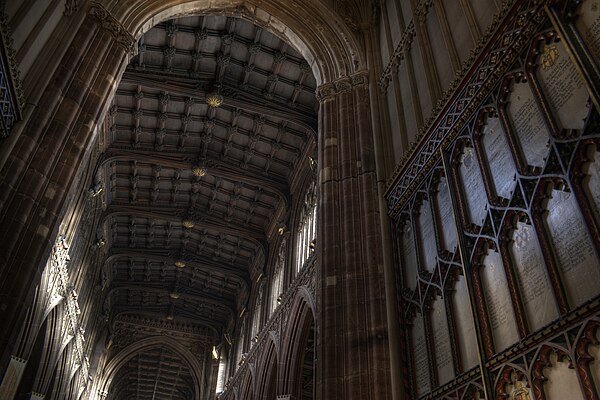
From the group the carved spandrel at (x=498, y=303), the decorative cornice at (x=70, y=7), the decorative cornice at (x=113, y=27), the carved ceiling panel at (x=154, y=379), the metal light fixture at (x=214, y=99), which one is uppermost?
the metal light fixture at (x=214, y=99)

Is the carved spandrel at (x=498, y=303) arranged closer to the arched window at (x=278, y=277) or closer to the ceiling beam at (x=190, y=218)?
the arched window at (x=278, y=277)

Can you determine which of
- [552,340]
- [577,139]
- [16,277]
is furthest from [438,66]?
[16,277]

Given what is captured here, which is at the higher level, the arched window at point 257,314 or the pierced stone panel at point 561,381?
the arched window at point 257,314

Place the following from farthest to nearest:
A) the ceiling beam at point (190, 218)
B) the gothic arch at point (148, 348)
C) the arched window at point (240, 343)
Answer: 1. the gothic arch at point (148, 348)
2. the arched window at point (240, 343)
3. the ceiling beam at point (190, 218)

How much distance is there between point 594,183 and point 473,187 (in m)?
2.02

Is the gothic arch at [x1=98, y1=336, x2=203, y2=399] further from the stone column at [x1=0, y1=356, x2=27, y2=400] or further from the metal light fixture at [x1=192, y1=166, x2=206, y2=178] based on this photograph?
the stone column at [x1=0, y1=356, x2=27, y2=400]

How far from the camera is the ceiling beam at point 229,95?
16.2 m

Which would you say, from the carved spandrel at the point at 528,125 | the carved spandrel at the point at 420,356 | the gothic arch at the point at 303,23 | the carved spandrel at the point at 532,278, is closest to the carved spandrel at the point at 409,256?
the carved spandrel at the point at 420,356

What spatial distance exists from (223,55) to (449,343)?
40.9ft

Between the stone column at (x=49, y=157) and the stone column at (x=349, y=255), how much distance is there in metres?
4.22

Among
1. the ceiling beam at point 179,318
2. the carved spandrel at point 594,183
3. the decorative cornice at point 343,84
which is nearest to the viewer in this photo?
the carved spandrel at point 594,183

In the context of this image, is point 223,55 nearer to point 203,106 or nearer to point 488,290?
point 203,106

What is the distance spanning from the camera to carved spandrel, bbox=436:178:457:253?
22.3 ft

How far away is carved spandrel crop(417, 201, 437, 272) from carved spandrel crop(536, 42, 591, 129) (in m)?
2.62
